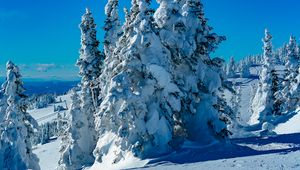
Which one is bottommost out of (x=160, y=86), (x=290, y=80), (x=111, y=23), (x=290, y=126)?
(x=290, y=126)

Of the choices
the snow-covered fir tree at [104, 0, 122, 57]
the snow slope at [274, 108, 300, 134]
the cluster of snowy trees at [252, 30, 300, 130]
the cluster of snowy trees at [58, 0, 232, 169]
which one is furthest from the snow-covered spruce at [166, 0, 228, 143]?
the cluster of snowy trees at [252, 30, 300, 130]

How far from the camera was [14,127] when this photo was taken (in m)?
31.8

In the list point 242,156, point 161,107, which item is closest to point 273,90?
point 161,107

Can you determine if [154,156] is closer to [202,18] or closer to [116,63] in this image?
[116,63]

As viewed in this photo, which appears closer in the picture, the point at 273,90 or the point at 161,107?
the point at 161,107

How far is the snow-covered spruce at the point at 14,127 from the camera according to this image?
31.8 metres

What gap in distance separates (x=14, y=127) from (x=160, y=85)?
13442mm

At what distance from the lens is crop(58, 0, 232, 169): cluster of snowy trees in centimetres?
2473

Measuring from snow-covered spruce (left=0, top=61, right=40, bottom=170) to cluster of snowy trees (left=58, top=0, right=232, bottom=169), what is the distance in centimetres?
683

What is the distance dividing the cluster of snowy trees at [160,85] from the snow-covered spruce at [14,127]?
683cm

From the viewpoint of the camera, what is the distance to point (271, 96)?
63.3 meters

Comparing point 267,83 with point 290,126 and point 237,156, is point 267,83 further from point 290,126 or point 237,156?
point 237,156

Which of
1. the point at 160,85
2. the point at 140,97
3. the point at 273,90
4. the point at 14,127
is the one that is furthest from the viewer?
the point at 273,90

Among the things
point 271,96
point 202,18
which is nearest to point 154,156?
point 202,18
